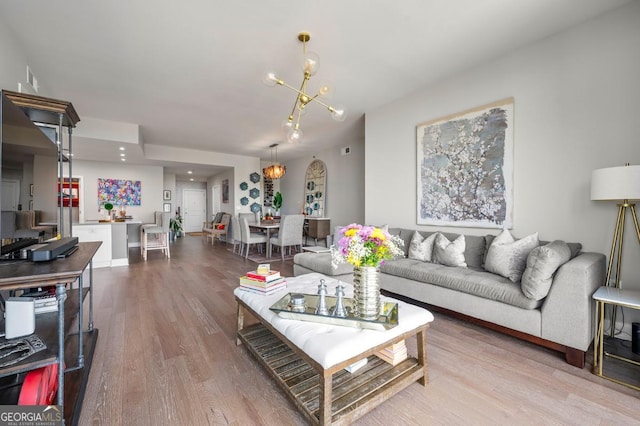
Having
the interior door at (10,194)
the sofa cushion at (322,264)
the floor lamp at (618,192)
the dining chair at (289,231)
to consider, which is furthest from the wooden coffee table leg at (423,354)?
the dining chair at (289,231)

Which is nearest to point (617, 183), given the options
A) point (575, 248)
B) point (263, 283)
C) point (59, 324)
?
point (575, 248)

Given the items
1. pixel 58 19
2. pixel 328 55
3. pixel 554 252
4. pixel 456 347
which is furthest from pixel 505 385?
pixel 58 19

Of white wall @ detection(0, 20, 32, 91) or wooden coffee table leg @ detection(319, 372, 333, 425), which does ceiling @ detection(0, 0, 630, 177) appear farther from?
wooden coffee table leg @ detection(319, 372, 333, 425)

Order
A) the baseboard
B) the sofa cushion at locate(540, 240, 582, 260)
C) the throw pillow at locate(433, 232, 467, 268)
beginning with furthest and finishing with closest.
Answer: the baseboard
the throw pillow at locate(433, 232, 467, 268)
the sofa cushion at locate(540, 240, 582, 260)

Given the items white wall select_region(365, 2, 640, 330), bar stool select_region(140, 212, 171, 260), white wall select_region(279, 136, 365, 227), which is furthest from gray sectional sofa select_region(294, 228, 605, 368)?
bar stool select_region(140, 212, 171, 260)

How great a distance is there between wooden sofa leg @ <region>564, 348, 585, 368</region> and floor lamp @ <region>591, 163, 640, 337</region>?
1.97ft

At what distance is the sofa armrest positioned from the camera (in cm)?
180

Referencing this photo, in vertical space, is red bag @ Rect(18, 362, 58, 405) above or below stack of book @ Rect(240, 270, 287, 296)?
below

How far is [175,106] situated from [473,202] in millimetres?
4257

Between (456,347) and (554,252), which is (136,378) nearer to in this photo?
(456,347)

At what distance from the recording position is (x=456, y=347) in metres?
2.08

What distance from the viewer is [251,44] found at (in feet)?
8.31

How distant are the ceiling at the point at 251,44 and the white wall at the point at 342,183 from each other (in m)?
2.07

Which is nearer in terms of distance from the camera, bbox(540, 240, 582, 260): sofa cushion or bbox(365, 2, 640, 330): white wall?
bbox(365, 2, 640, 330): white wall
